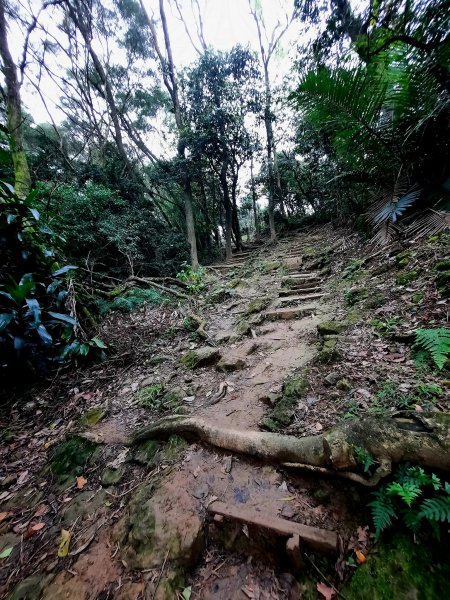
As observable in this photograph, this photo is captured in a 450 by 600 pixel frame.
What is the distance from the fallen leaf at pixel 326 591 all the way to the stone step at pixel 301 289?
13.8 ft

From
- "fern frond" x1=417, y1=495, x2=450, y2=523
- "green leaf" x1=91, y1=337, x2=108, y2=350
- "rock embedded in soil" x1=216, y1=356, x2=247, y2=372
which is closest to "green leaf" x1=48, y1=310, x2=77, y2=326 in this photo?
"green leaf" x1=91, y1=337, x2=108, y2=350

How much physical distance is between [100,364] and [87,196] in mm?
5780

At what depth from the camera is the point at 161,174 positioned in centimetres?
1011

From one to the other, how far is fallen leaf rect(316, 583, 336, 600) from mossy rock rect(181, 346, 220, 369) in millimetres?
2291

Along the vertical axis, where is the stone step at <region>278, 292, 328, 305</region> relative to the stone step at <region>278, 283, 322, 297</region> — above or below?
below

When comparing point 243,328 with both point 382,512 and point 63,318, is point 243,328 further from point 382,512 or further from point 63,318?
point 382,512

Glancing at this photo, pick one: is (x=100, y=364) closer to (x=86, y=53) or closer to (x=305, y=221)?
(x=305, y=221)

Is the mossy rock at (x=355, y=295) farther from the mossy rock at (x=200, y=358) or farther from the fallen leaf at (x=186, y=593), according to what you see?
the fallen leaf at (x=186, y=593)

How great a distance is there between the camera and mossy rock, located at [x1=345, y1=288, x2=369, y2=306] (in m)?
3.52

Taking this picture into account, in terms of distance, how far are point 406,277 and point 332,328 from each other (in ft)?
3.60

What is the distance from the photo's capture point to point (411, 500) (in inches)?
46.7

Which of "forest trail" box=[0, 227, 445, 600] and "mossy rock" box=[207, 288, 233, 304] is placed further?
"mossy rock" box=[207, 288, 233, 304]

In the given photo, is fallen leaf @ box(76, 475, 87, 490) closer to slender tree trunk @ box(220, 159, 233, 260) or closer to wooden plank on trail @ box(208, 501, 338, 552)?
wooden plank on trail @ box(208, 501, 338, 552)

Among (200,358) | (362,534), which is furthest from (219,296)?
(362,534)
